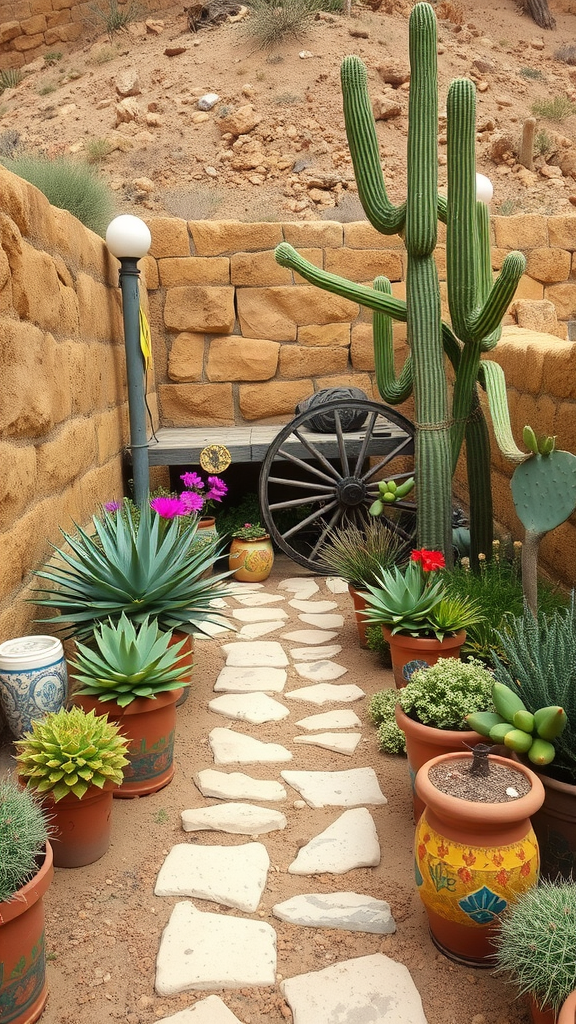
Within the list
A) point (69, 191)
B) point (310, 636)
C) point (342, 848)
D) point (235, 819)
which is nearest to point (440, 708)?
point (342, 848)

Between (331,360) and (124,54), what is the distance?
32.5 feet

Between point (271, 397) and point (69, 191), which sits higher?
point (69, 191)

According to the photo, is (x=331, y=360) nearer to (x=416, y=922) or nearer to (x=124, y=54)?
A: (x=416, y=922)

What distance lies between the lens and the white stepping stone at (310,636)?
3982 mm

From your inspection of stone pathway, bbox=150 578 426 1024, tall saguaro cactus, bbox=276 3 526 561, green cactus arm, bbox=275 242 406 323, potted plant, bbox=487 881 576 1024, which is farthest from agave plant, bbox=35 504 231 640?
potted plant, bbox=487 881 576 1024

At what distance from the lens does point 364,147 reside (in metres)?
3.66

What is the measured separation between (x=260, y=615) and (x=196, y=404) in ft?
7.34

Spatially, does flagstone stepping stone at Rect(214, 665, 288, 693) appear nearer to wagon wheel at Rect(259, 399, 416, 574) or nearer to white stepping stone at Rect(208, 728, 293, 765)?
white stepping stone at Rect(208, 728, 293, 765)

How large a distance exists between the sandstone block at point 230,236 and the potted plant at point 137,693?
3.97m

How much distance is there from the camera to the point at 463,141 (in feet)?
10.8

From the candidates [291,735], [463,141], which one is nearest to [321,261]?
[463,141]

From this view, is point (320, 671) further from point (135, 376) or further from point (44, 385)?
point (135, 376)

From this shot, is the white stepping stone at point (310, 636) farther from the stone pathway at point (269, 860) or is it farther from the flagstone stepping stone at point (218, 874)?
the flagstone stepping stone at point (218, 874)

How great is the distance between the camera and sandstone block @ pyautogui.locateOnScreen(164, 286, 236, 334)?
5.83 metres
